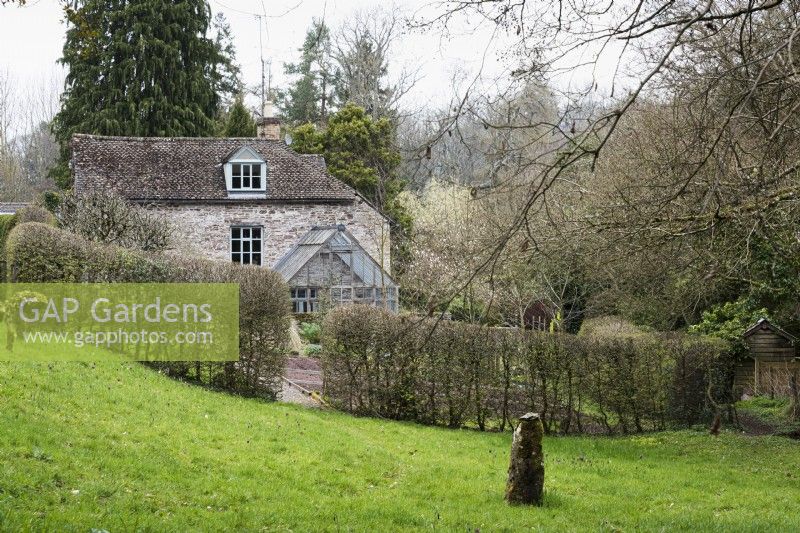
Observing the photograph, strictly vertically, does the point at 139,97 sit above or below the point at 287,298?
above

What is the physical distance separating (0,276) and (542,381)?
1277cm

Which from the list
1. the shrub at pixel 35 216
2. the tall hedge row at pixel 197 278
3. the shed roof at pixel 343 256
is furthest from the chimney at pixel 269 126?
the tall hedge row at pixel 197 278

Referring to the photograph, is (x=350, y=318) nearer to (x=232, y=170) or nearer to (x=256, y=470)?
(x=256, y=470)

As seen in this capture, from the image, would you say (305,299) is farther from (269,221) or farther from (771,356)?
(771,356)

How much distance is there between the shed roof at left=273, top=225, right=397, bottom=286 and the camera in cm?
2931

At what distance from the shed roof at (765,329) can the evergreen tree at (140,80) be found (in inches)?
1095

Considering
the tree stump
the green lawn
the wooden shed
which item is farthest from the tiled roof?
the tree stump

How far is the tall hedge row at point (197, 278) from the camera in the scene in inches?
619

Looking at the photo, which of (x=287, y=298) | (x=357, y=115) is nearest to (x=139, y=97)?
(x=357, y=115)

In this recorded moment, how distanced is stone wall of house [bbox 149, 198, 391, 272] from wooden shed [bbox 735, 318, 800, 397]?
13862mm

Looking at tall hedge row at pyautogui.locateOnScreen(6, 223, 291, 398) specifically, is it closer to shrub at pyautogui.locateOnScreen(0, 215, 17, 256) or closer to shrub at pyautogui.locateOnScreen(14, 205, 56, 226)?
shrub at pyautogui.locateOnScreen(14, 205, 56, 226)

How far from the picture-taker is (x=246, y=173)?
3225 centimetres

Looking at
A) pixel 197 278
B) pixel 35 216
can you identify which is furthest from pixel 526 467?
pixel 35 216

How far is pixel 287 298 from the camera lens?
1653 centimetres
